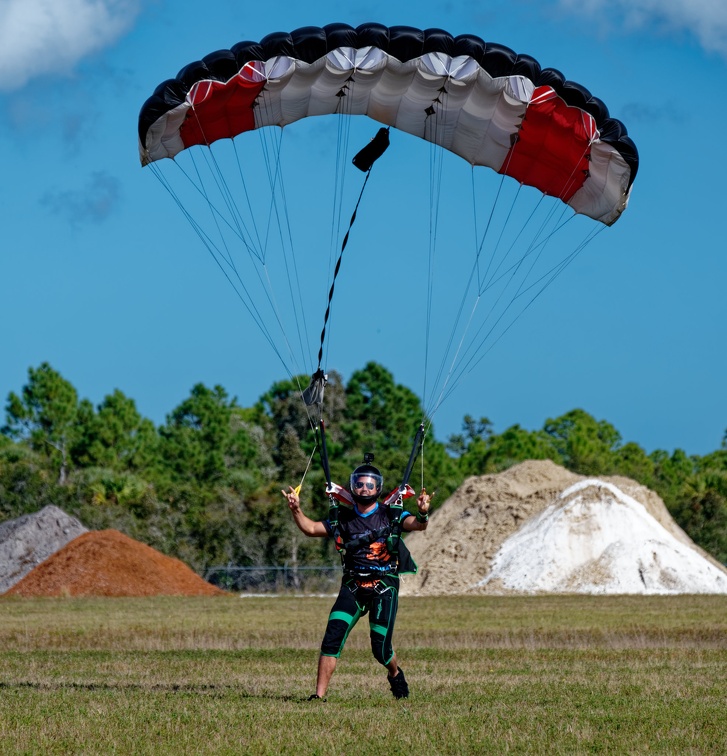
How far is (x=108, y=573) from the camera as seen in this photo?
3959cm

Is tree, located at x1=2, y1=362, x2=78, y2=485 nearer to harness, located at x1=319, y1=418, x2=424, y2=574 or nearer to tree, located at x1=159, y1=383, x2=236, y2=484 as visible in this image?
tree, located at x1=159, y1=383, x2=236, y2=484

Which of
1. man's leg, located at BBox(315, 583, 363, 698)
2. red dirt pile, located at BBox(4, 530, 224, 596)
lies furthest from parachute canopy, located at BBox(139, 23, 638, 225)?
red dirt pile, located at BBox(4, 530, 224, 596)

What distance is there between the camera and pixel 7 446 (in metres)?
76.7

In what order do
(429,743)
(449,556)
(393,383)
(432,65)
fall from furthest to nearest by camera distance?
(393,383) < (449,556) < (432,65) < (429,743)

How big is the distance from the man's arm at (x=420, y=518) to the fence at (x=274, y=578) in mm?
35864

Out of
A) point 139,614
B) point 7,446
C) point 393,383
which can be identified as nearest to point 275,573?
point 139,614

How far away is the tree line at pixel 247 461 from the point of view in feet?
177

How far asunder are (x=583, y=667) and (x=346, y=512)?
493cm

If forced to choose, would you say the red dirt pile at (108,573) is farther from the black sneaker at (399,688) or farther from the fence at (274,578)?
the black sneaker at (399,688)

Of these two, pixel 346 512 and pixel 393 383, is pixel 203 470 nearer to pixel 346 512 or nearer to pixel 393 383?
pixel 393 383

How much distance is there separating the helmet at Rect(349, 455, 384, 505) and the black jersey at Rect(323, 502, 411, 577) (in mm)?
116

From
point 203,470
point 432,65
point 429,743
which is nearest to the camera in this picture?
point 429,743

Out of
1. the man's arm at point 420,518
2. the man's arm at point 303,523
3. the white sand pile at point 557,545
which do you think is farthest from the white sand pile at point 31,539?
the man's arm at point 420,518

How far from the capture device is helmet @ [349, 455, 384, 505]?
12.1 m
